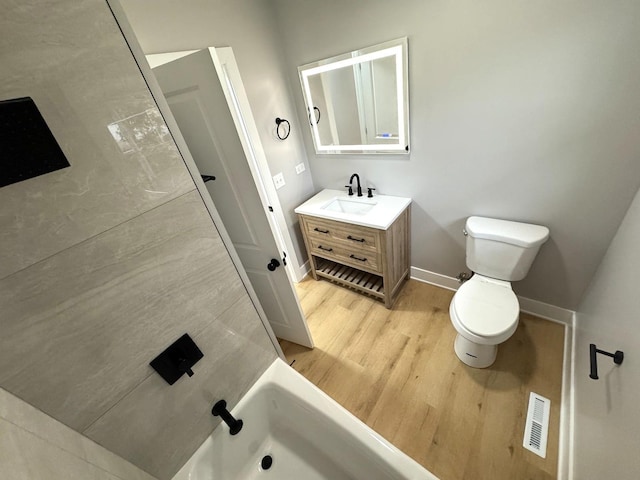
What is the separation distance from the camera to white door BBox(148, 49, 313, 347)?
1047mm

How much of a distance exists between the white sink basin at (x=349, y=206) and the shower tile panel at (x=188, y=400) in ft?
4.17

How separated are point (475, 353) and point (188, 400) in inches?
61.2

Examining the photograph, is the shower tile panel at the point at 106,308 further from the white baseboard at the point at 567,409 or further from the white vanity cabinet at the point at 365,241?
the white baseboard at the point at 567,409

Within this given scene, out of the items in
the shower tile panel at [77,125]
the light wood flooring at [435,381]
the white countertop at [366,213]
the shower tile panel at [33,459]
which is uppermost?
the shower tile panel at [77,125]

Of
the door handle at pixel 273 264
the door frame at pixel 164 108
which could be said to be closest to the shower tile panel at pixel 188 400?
the door frame at pixel 164 108

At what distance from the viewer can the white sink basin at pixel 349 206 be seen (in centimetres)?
205

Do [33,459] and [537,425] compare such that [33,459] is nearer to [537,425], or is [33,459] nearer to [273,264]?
[273,264]

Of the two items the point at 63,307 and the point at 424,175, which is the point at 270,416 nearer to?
the point at 63,307

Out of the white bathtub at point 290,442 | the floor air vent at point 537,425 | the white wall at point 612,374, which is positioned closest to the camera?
the white wall at point 612,374

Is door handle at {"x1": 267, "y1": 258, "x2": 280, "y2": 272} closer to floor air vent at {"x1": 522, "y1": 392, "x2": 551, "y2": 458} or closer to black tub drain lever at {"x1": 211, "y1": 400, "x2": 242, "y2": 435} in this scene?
black tub drain lever at {"x1": 211, "y1": 400, "x2": 242, "y2": 435}

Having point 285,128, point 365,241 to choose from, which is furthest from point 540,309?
point 285,128

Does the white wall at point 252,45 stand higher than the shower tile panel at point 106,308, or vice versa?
the white wall at point 252,45

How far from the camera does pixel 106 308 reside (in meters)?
0.66

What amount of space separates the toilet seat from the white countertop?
656 millimetres
